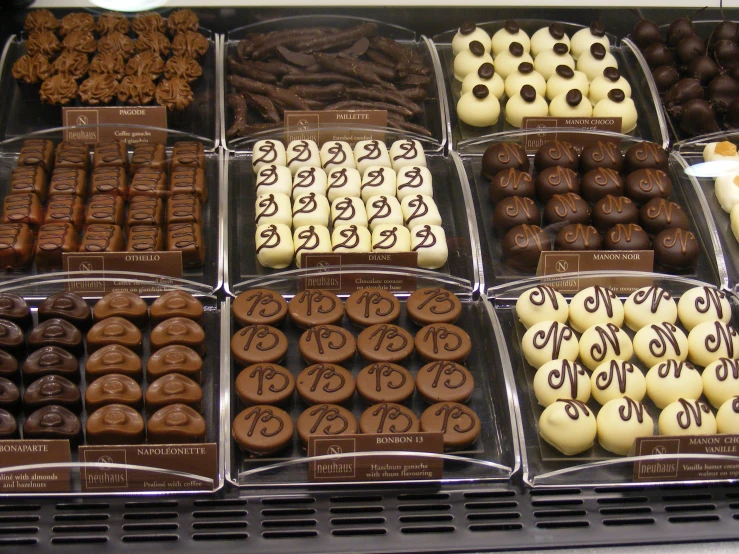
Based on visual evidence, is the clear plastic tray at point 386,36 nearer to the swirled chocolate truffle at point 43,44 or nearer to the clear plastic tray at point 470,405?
the swirled chocolate truffle at point 43,44

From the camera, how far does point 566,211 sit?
2.79 meters

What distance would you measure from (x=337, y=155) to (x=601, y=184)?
86cm

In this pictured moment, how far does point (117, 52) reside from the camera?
3.19 metres

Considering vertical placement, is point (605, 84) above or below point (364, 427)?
above

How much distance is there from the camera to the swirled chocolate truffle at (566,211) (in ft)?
9.14

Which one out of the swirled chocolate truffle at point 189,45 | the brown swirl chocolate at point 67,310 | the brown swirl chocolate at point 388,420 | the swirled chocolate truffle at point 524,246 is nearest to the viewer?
the brown swirl chocolate at point 388,420

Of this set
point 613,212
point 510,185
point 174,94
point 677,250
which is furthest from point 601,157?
point 174,94

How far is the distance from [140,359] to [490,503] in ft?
3.21

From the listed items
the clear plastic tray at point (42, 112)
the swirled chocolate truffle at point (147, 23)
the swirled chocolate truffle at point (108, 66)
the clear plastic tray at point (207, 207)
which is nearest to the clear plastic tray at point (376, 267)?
the clear plastic tray at point (207, 207)

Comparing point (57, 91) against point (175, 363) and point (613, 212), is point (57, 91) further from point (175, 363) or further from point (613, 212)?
point (613, 212)

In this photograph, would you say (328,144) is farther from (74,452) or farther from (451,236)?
(74,452)

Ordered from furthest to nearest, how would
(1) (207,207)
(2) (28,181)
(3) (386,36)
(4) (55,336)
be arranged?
1. (3) (386,36)
2. (1) (207,207)
3. (2) (28,181)
4. (4) (55,336)

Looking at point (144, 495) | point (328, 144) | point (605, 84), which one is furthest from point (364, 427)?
point (605, 84)

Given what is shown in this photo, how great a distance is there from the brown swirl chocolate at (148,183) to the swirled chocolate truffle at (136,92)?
1.01 ft
